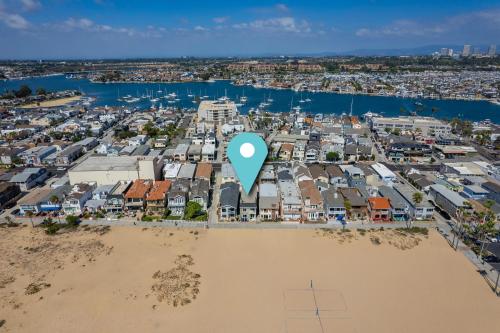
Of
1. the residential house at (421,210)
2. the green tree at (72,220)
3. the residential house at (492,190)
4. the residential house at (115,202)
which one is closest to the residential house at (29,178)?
the green tree at (72,220)

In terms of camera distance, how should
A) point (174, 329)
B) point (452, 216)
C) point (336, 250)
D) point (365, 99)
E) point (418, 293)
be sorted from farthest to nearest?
point (365, 99) < point (452, 216) < point (336, 250) < point (418, 293) < point (174, 329)

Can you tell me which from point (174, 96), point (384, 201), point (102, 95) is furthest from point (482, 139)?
point (102, 95)

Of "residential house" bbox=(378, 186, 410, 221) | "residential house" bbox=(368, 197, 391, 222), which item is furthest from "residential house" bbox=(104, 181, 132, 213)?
"residential house" bbox=(378, 186, 410, 221)

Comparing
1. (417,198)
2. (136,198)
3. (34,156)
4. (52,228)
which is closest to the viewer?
(52,228)

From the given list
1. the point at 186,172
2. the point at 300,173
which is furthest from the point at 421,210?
the point at 186,172

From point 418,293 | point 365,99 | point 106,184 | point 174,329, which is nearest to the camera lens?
point 174,329

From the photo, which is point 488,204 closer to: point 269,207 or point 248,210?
point 269,207

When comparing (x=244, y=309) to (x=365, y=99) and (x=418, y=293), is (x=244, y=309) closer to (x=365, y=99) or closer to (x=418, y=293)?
(x=418, y=293)

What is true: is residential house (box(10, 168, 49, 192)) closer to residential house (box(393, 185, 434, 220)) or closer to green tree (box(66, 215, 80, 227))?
green tree (box(66, 215, 80, 227))

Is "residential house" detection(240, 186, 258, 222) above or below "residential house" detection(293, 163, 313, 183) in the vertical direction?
below
